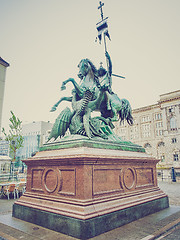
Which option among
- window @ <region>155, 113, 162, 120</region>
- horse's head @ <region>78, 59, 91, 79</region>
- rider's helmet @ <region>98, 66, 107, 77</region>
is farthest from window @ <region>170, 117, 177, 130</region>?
horse's head @ <region>78, 59, 91, 79</region>

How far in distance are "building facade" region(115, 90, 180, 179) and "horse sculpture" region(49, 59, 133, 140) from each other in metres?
30.5

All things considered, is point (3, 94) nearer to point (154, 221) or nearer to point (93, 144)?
point (93, 144)

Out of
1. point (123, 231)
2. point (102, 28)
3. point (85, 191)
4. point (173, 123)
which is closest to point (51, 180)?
point (85, 191)

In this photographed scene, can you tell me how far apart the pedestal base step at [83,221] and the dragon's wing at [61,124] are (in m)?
2.20

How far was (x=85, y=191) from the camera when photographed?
4.04 metres

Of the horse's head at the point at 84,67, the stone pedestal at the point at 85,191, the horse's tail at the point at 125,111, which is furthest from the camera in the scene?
the horse's tail at the point at 125,111

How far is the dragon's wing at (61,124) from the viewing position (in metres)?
6.07

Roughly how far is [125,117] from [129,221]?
3807 millimetres

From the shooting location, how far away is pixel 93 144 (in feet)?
16.3

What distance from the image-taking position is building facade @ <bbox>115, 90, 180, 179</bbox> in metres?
42.3

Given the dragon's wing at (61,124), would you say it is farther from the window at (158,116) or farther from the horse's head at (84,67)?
the window at (158,116)

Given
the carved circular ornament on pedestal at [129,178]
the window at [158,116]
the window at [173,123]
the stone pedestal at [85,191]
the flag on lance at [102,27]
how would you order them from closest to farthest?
the stone pedestal at [85,191], the carved circular ornament on pedestal at [129,178], the flag on lance at [102,27], the window at [173,123], the window at [158,116]

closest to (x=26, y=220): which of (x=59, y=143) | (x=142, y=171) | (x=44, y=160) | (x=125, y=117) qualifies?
(x=44, y=160)

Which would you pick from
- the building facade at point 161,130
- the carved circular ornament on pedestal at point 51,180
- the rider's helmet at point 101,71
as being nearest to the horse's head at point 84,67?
the rider's helmet at point 101,71
